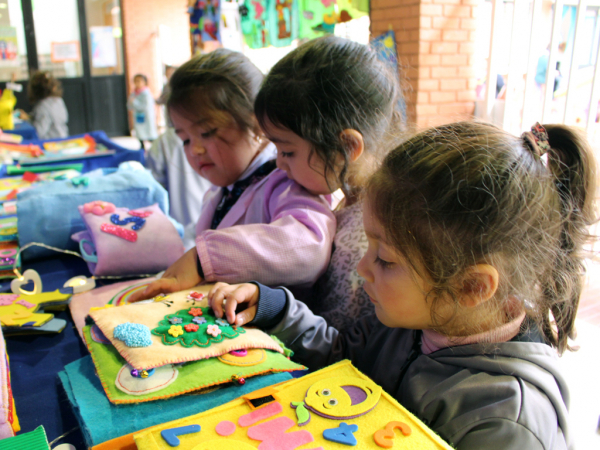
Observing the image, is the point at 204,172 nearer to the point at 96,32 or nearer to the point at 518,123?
the point at 518,123

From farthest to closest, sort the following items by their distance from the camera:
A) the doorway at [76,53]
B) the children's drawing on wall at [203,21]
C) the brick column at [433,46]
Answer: the doorway at [76,53], the children's drawing on wall at [203,21], the brick column at [433,46]

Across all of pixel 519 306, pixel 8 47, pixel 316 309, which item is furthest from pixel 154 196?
pixel 8 47

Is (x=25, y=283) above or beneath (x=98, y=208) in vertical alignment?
beneath

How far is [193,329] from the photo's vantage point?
736mm

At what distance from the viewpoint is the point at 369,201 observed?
73 centimetres

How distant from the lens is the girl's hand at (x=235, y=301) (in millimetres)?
790

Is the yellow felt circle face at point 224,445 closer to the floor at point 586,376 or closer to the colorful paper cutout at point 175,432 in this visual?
the colorful paper cutout at point 175,432

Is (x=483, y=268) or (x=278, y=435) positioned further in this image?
(x=483, y=268)

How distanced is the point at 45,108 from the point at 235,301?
5028 mm

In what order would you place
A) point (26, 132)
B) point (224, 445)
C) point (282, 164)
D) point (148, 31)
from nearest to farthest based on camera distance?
point (224, 445) < point (282, 164) < point (26, 132) < point (148, 31)

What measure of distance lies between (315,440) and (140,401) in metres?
0.25

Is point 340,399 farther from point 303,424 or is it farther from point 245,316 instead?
point 245,316

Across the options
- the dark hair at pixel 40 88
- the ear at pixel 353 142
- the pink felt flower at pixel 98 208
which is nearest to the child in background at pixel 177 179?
the pink felt flower at pixel 98 208

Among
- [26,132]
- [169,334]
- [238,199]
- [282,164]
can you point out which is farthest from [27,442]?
[26,132]
